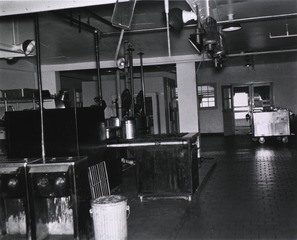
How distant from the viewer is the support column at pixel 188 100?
35.6ft

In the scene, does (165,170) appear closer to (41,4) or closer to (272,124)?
(41,4)

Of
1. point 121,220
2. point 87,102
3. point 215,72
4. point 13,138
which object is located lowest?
point 121,220

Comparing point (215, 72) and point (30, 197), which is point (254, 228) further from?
point (215, 72)

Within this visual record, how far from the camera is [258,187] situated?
6445 millimetres

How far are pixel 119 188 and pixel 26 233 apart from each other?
2879 mm

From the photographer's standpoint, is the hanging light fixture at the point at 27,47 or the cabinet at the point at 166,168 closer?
the cabinet at the point at 166,168

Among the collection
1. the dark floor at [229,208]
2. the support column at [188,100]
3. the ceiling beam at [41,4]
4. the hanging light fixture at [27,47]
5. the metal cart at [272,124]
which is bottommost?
the dark floor at [229,208]

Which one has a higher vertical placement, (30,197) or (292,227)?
(30,197)

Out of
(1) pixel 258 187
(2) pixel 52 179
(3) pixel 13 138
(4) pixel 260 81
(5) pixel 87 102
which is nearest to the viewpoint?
(2) pixel 52 179

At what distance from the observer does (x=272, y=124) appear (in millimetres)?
12672

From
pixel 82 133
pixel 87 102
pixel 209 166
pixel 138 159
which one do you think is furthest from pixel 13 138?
pixel 87 102

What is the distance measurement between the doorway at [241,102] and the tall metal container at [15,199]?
1320 cm

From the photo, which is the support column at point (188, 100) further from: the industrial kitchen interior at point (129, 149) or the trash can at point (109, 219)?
the trash can at point (109, 219)

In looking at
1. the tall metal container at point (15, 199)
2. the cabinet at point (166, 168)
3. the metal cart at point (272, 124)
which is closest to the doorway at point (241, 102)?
the metal cart at point (272, 124)
